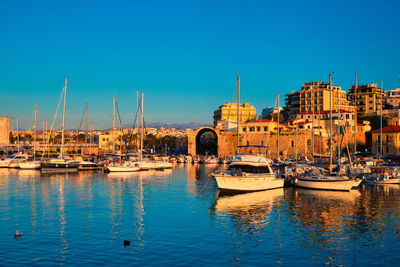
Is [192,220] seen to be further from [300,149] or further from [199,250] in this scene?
[300,149]

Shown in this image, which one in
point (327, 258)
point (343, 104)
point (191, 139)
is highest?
point (343, 104)

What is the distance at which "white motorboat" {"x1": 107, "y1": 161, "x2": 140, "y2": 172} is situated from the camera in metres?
51.5

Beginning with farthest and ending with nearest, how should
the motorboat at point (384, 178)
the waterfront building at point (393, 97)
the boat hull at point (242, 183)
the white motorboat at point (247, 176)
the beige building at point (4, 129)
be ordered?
the beige building at point (4, 129), the waterfront building at point (393, 97), the motorboat at point (384, 178), the white motorboat at point (247, 176), the boat hull at point (242, 183)

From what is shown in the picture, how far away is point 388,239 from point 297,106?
94598 mm

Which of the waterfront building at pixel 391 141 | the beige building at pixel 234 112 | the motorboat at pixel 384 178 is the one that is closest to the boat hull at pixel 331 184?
the motorboat at pixel 384 178

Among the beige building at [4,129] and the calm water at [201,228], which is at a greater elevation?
the beige building at [4,129]

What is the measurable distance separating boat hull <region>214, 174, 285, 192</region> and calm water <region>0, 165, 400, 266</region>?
67 cm

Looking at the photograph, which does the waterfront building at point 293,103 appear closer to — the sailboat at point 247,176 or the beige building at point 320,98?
Answer: the beige building at point 320,98

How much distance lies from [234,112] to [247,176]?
101 m

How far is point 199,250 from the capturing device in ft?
50.6

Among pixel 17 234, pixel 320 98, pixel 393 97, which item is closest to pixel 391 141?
pixel 320 98

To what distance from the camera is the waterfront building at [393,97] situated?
380 feet

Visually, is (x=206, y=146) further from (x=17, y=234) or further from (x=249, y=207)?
(x=17, y=234)

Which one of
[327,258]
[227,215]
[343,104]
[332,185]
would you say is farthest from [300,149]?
[327,258]
